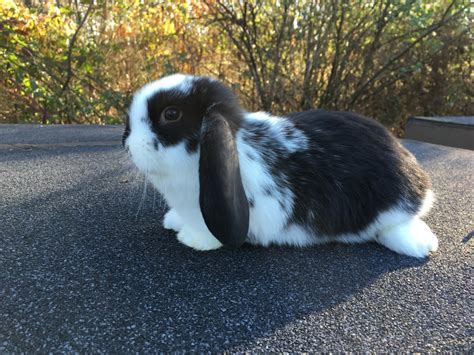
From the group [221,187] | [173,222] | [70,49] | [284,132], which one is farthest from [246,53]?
[221,187]

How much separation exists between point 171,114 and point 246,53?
9.90ft

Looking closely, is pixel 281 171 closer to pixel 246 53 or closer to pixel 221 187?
pixel 221 187

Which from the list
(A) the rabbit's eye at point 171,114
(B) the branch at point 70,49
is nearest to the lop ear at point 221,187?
(A) the rabbit's eye at point 171,114

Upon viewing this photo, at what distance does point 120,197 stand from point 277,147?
0.67 m

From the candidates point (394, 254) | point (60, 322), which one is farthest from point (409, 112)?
point (60, 322)

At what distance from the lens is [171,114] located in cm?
96

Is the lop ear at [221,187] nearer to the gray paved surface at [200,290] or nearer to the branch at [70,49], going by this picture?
the gray paved surface at [200,290]

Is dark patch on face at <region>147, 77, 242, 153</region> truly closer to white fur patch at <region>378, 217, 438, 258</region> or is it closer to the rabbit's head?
the rabbit's head

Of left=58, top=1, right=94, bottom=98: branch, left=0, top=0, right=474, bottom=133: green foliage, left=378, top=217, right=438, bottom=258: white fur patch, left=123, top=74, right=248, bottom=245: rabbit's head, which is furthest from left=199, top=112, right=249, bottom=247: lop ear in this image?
left=58, top=1, right=94, bottom=98: branch

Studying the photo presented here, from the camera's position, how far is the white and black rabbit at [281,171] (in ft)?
3.12

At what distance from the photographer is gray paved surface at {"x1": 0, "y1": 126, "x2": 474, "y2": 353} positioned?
2.32 feet

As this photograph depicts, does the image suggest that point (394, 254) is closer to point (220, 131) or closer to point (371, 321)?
point (371, 321)

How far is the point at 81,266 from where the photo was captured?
2.98 ft

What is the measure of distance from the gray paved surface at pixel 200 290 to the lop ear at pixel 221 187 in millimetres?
135
